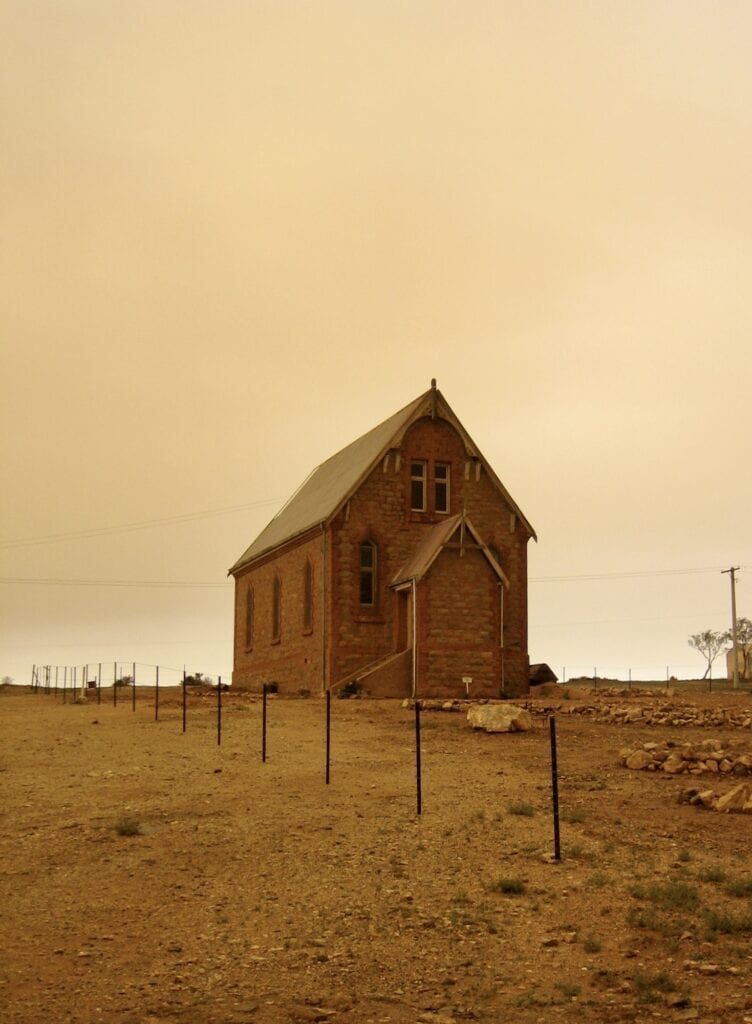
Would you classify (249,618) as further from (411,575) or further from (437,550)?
(437,550)

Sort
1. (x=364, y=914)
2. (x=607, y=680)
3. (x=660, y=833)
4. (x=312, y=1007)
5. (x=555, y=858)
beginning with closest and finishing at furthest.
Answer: (x=312, y=1007) → (x=364, y=914) → (x=555, y=858) → (x=660, y=833) → (x=607, y=680)

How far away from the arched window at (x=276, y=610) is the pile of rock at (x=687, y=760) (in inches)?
1079

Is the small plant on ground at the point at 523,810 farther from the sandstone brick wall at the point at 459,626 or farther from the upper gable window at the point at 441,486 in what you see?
the upper gable window at the point at 441,486

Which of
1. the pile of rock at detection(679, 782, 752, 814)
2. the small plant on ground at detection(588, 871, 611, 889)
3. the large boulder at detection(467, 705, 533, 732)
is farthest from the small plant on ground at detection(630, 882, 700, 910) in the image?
the large boulder at detection(467, 705, 533, 732)

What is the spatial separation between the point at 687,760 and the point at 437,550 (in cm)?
1963

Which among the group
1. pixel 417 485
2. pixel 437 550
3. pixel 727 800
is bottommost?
pixel 727 800

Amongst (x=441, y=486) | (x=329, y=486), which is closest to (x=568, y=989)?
(x=441, y=486)

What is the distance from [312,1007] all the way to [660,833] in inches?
328

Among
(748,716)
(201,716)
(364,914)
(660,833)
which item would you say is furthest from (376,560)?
(364,914)

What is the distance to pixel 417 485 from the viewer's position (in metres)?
45.8

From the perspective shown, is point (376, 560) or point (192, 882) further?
point (376, 560)

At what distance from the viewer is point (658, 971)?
1134 centimetres

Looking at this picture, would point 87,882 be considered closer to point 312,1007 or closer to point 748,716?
point 312,1007

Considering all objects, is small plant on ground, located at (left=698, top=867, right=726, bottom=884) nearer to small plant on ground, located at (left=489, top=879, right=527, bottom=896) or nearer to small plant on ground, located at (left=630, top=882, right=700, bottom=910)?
small plant on ground, located at (left=630, top=882, right=700, bottom=910)
